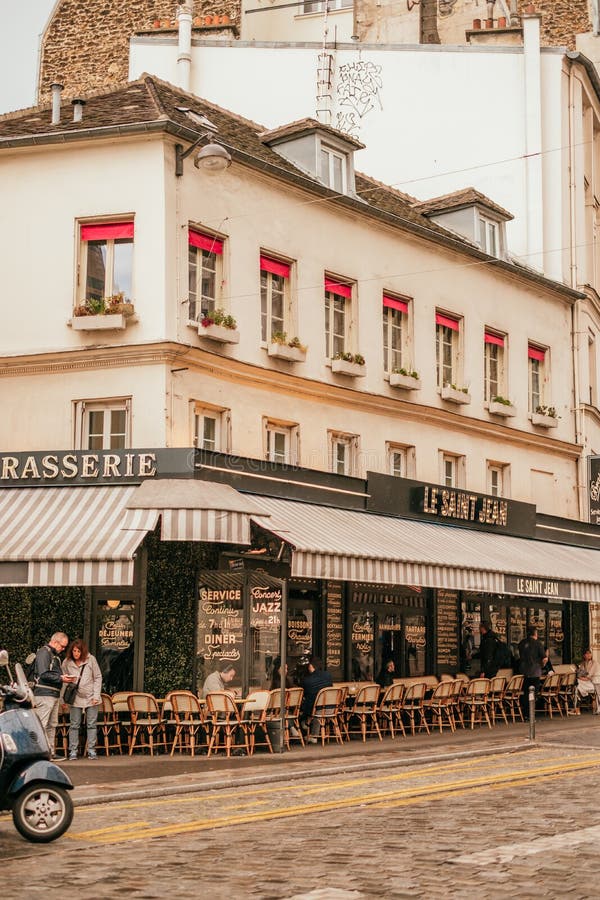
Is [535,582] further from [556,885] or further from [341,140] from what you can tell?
[556,885]

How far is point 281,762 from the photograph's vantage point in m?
18.5

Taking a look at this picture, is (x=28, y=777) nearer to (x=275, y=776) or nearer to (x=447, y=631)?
(x=275, y=776)

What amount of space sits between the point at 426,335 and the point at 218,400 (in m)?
6.80

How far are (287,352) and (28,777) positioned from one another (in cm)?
1321

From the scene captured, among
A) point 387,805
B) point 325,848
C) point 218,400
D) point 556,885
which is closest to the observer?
point 556,885

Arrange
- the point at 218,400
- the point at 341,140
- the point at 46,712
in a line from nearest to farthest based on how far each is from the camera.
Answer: the point at 46,712
the point at 218,400
the point at 341,140

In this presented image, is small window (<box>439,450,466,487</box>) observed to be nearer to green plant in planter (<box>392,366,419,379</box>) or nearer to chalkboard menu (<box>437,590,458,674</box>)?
chalkboard menu (<box>437,590,458,674</box>)

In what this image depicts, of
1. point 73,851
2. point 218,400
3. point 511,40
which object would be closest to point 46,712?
point 218,400

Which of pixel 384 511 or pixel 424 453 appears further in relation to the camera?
pixel 424 453

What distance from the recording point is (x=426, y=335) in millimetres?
27094

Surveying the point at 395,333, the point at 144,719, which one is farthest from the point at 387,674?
the point at 395,333

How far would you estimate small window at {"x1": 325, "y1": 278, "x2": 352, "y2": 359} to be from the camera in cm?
2477

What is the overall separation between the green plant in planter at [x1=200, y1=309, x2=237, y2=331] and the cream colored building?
0.09 m

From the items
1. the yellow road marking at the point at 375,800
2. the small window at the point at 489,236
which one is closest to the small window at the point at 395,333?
the small window at the point at 489,236
